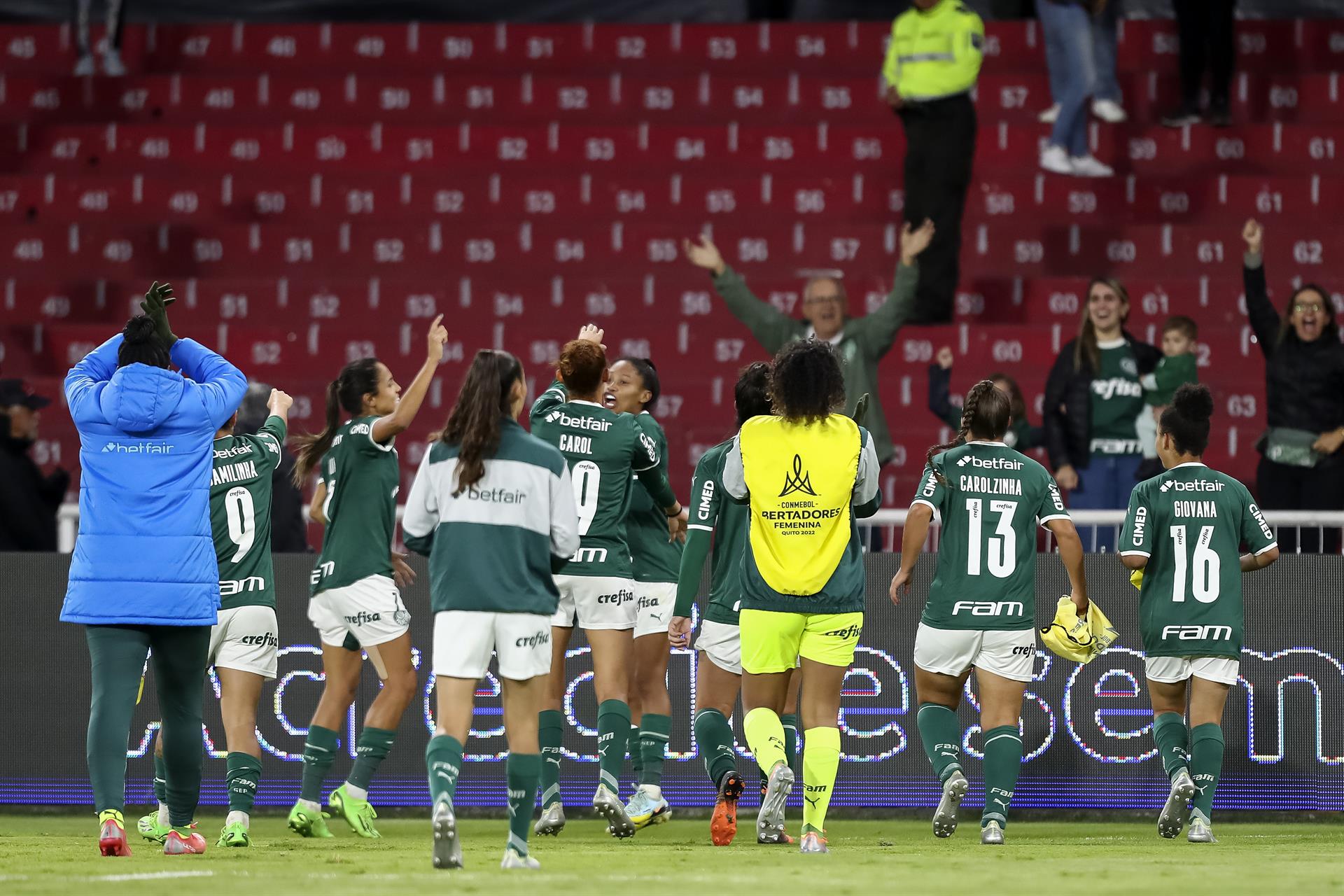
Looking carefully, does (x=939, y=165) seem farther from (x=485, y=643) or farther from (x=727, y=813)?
(x=485, y=643)

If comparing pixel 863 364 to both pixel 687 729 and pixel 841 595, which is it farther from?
pixel 841 595

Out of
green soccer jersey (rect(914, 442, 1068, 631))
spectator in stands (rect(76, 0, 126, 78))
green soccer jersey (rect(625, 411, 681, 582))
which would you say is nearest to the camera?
green soccer jersey (rect(914, 442, 1068, 631))

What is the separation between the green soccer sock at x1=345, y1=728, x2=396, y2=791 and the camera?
358 inches

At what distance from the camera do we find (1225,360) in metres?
15.6

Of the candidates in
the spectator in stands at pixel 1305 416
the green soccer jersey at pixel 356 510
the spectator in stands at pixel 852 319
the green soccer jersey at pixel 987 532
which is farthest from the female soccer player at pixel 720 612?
the spectator in stands at pixel 1305 416

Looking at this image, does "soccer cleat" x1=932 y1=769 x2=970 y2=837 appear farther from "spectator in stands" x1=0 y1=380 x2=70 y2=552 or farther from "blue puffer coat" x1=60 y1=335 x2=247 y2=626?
"spectator in stands" x1=0 y1=380 x2=70 y2=552

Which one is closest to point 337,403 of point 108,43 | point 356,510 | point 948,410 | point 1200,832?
point 356,510

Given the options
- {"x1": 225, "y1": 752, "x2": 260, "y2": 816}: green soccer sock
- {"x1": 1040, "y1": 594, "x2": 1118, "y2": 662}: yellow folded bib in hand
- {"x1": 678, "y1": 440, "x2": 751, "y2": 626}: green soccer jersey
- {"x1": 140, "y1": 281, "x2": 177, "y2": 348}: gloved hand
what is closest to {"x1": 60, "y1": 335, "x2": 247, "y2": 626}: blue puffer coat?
{"x1": 140, "y1": 281, "x2": 177, "y2": 348}: gloved hand

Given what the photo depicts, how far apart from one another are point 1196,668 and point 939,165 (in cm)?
591

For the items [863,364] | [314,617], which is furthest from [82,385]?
[863,364]

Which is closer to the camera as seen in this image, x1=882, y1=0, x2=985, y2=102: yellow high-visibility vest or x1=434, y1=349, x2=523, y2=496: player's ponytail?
x1=434, y1=349, x2=523, y2=496: player's ponytail

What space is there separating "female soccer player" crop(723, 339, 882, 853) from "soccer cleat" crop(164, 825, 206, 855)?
2.20 m

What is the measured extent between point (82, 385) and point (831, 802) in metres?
4.65

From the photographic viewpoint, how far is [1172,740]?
9148 mm
